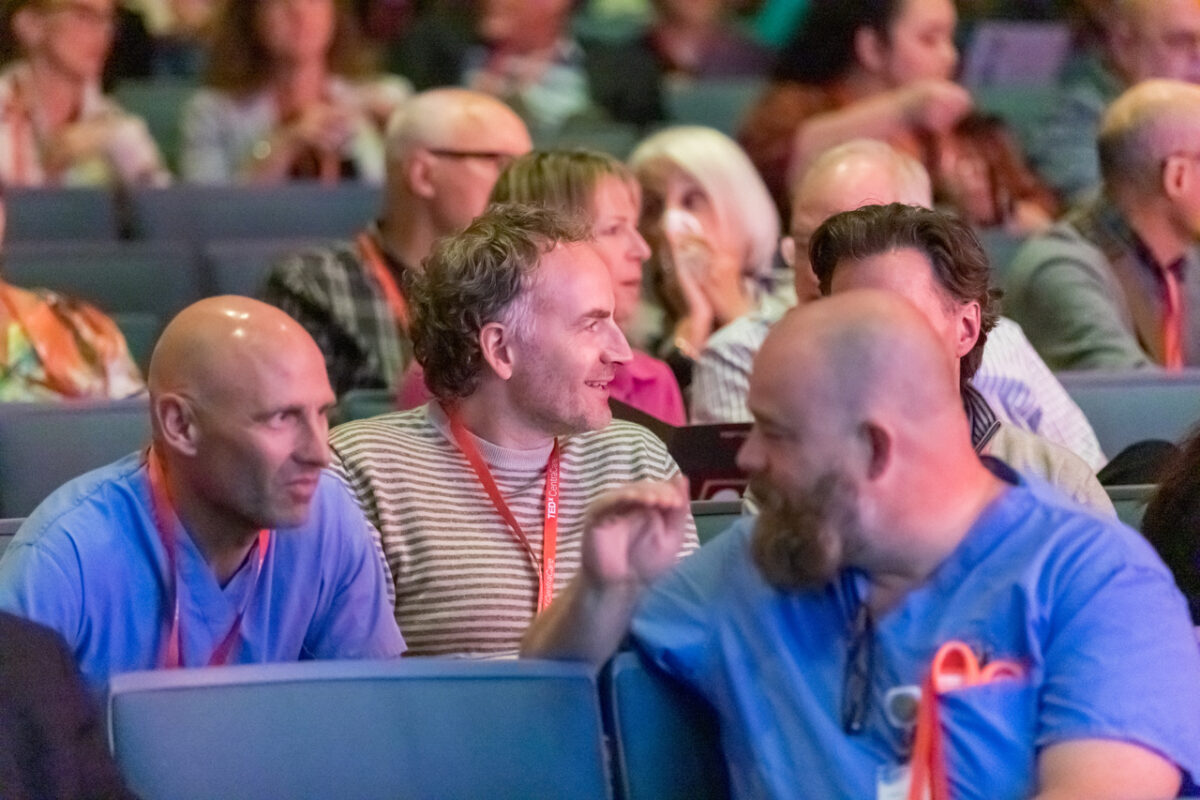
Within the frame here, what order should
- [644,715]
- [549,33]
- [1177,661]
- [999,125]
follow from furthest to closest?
[549,33] → [999,125] → [644,715] → [1177,661]

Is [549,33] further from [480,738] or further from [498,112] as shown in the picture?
[480,738]

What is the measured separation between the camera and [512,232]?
2.43m

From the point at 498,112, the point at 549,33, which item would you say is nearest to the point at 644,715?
the point at 498,112

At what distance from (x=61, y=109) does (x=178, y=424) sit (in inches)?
128

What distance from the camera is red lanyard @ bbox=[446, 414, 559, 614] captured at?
2285 mm

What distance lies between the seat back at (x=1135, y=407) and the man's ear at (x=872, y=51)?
2027 millimetres

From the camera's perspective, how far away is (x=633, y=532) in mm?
1745

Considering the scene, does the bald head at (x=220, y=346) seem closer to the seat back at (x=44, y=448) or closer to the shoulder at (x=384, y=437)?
the shoulder at (x=384, y=437)

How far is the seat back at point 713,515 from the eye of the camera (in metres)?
2.48

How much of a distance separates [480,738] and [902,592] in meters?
0.43

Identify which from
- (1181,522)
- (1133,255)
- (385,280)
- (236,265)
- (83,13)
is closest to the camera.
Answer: (1181,522)

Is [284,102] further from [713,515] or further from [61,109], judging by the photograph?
[713,515]

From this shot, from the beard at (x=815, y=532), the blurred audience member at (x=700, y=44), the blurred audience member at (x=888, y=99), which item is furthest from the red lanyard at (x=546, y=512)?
the blurred audience member at (x=700, y=44)

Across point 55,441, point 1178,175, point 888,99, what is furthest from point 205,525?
point 888,99
